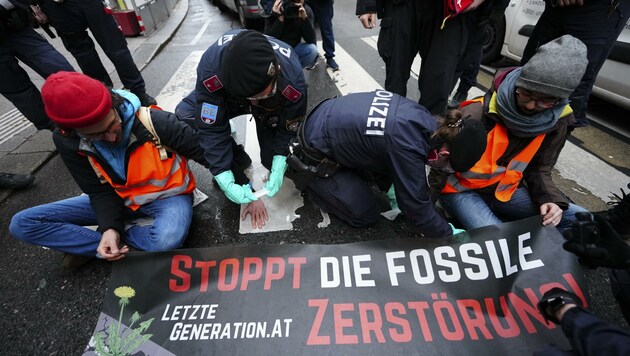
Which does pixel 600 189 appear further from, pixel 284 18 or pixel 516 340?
pixel 284 18

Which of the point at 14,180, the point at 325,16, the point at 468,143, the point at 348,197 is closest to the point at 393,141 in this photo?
the point at 468,143

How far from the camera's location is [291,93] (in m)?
1.81

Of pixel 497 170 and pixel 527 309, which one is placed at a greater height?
pixel 497 170

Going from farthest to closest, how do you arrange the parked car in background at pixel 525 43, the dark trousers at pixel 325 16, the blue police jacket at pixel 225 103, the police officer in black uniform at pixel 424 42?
the dark trousers at pixel 325 16, the parked car in background at pixel 525 43, the police officer in black uniform at pixel 424 42, the blue police jacket at pixel 225 103

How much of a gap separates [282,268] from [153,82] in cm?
373

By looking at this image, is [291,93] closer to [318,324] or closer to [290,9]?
[318,324]

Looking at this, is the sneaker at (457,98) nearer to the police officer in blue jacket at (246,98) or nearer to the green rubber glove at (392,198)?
the green rubber glove at (392,198)

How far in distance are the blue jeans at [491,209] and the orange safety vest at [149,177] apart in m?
1.61

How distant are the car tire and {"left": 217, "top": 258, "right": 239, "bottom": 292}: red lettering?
Result: 352cm

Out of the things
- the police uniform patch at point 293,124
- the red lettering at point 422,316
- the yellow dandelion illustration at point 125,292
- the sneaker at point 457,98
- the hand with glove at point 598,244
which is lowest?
the sneaker at point 457,98

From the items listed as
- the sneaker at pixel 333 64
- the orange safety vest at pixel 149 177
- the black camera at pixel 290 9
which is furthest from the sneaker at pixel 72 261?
the sneaker at pixel 333 64

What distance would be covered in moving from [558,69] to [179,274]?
1933 millimetres

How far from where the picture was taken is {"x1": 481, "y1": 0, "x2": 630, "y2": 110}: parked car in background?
2.35 metres

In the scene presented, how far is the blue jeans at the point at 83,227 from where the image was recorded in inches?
63.4
